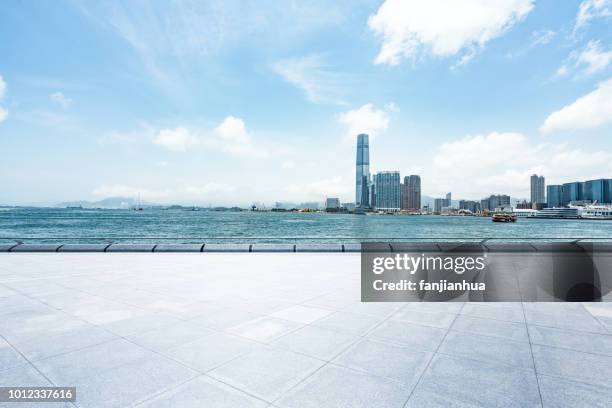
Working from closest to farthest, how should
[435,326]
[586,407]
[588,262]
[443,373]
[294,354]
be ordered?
[586,407] < [443,373] < [294,354] < [435,326] < [588,262]

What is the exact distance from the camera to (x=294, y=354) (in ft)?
15.3

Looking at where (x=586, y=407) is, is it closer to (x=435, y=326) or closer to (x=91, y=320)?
(x=435, y=326)

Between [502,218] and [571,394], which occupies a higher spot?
[571,394]

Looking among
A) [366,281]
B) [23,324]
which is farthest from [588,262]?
[23,324]

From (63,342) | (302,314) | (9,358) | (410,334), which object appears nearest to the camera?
(9,358)

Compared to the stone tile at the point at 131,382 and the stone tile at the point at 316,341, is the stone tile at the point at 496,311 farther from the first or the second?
the stone tile at the point at 131,382

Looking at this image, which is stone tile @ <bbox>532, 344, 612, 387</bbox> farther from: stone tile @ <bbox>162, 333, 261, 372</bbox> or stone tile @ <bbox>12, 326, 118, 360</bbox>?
stone tile @ <bbox>12, 326, 118, 360</bbox>

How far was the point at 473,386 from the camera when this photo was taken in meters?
3.83

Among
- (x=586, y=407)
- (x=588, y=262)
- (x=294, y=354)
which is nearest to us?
(x=586, y=407)

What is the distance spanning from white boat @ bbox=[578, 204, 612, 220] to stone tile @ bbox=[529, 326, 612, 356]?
688 feet

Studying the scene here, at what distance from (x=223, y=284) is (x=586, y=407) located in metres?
7.67

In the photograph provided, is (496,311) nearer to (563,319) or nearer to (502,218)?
(563,319)

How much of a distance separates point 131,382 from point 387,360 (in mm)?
3185
